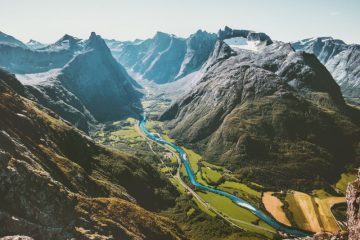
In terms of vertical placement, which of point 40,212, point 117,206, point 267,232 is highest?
point 40,212

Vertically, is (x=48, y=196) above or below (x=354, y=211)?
above

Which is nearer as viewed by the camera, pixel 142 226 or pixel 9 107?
pixel 142 226

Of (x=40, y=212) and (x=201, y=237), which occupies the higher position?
(x=40, y=212)

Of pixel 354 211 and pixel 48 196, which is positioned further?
pixel 354 211

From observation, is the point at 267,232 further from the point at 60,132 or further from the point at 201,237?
the point at 60,132

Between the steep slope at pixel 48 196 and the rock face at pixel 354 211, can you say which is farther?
the rock face at pixel 354 211

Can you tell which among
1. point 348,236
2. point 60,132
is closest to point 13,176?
point 348,236

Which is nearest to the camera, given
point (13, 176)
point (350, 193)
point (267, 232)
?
point (13, 176)

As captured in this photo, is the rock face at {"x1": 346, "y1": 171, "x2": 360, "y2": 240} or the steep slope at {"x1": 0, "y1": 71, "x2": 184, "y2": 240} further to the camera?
the rock face at {"x1": 346, "y1": 171, "x2": 360, "y2": 240}
